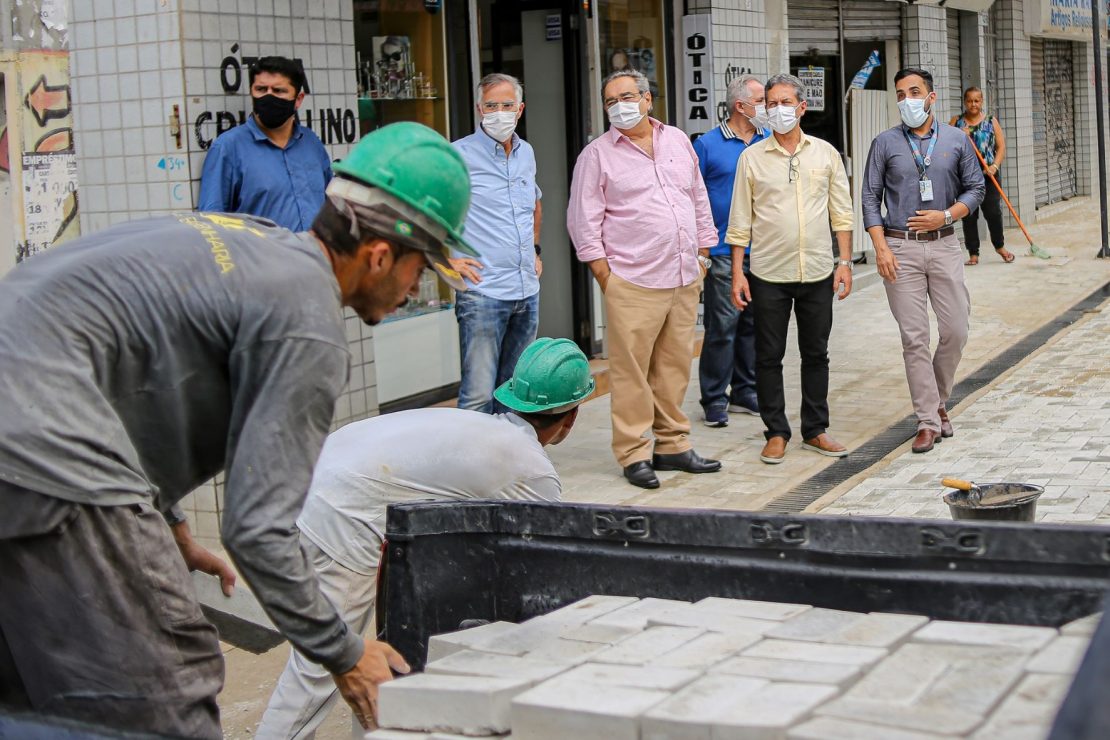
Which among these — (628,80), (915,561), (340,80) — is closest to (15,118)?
(340,80)

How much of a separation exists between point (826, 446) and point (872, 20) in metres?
8.79

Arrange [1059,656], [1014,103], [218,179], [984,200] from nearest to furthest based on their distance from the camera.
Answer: [1059,656] → [218,179] → [984,200] → [1014,103]

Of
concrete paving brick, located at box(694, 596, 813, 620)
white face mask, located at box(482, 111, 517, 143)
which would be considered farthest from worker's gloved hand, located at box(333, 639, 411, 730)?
white face mask, located at box(482, 111, 517, 143)

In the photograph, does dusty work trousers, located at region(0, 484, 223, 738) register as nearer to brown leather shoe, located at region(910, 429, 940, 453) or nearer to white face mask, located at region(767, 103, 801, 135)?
white face mask, located at region(767, 103, 801, 135)

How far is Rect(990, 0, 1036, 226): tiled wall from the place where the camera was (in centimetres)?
1939

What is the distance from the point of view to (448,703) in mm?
2596

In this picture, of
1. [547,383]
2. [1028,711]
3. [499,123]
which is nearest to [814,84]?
[499,123]

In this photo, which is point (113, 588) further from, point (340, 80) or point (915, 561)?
point (340, 80)

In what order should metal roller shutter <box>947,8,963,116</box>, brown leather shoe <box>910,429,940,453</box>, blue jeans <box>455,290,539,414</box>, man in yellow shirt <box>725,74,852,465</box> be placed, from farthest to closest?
metal roller shutter <box>947,8,963,116</box> < brown leather shoe <box>910,429,940,453</box> < man in yellow shirt <box>725,74,852,465</box> < blue jeans <box>455,290,539,414</box>

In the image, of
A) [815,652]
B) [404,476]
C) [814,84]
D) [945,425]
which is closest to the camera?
[815,652]

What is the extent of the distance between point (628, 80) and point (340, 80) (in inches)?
57.6

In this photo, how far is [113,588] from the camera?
107 inches

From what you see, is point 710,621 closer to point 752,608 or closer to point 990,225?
point 752,608

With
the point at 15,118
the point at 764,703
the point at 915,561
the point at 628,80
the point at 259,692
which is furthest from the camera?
the point at 628,80
